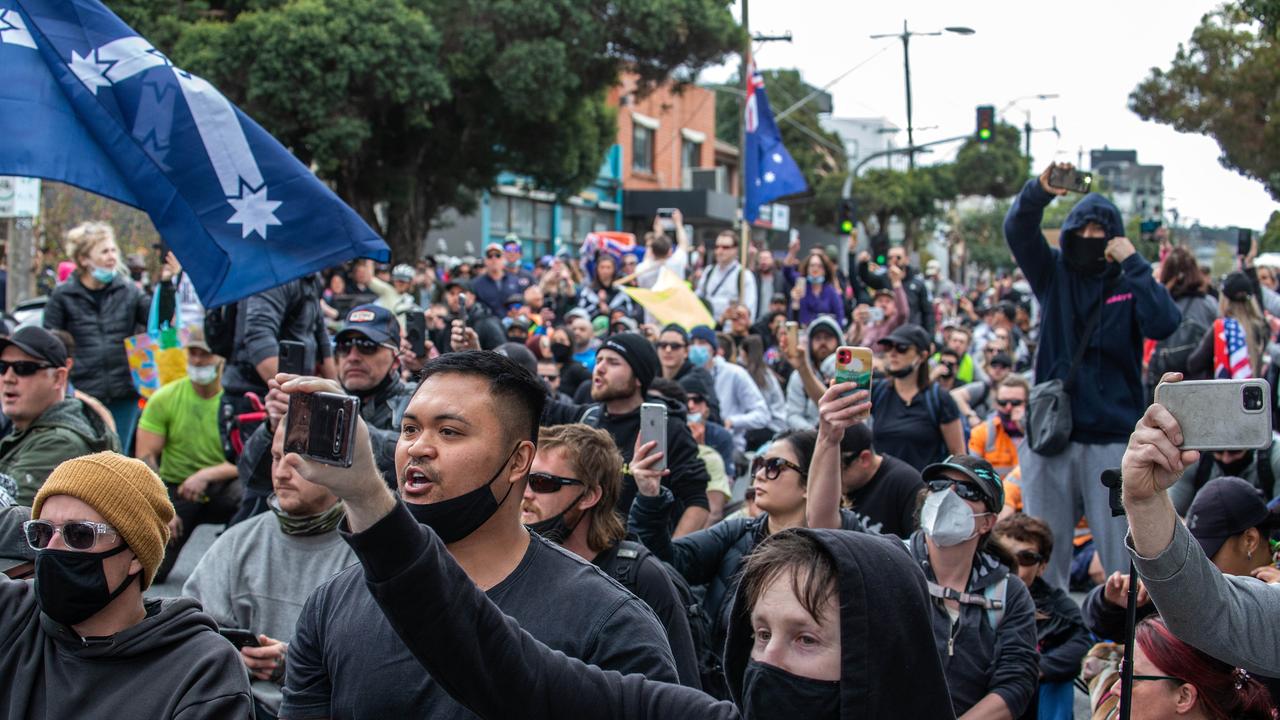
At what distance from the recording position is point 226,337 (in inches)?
282

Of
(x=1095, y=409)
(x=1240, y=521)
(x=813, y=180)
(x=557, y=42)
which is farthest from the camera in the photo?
(x=813, y=180)

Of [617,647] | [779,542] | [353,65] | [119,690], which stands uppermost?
[353,65]

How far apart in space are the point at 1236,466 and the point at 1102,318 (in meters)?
1.01

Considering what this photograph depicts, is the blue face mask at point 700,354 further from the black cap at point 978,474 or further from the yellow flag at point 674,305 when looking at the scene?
the black cap at point 978,474

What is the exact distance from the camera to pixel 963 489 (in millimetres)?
4934

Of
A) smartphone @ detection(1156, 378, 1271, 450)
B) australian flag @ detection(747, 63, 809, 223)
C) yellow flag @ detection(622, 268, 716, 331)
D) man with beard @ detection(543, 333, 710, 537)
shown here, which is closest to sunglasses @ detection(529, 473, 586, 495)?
man with beard @ detection(543, 333, 710, 537)

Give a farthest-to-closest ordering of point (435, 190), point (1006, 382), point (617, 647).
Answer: point (435, 190), point (1006, 382), point (617, 647)

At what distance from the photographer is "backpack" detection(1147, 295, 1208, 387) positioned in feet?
32.6

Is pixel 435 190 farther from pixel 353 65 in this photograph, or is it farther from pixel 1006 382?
pixel 1006 382

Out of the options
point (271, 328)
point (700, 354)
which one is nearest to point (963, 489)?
point (271, 328)

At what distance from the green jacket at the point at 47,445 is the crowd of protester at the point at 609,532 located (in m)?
0.02

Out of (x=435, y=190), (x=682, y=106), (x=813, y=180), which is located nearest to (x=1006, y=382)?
(x=435, y=190)

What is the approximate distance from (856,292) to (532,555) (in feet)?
48.7

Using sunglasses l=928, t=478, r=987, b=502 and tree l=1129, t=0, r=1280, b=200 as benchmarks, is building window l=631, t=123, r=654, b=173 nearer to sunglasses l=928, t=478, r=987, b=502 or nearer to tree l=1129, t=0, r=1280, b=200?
tree l=1129, t=0, r=1280, b=200
